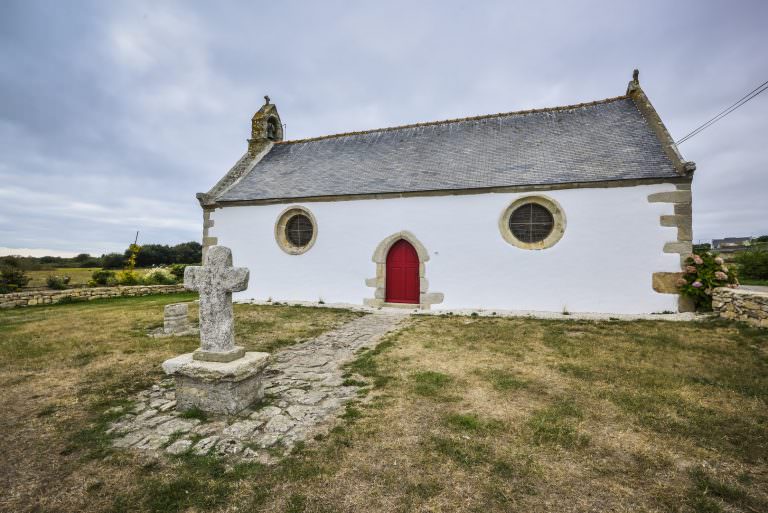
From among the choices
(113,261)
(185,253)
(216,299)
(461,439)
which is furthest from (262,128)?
(185,253)

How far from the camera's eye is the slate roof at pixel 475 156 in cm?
→ 996

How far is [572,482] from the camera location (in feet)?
8.34

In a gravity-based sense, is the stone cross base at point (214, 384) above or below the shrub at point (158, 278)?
below

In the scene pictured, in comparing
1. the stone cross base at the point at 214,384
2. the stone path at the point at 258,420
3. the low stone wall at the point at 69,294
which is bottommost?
the stone path at the point at 258,420

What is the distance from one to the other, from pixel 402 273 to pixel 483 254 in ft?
8.38

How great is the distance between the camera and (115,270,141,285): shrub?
1647 centimetres

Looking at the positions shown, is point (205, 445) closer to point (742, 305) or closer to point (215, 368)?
point (215, 368)

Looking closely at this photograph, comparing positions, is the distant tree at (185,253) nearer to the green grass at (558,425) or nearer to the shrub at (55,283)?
the shrub at (55,283)

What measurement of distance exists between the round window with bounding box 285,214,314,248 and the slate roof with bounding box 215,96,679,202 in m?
0.85

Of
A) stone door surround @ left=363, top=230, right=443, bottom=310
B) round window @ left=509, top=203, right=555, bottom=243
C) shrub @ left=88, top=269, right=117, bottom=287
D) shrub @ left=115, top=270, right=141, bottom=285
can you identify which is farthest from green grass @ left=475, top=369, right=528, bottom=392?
shrub @ left=88, top=269, right=117, bottom=287

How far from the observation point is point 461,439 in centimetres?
Answer: 310

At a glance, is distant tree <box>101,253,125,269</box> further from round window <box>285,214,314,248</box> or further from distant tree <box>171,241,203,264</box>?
round window <box>285,214,314,248</box>

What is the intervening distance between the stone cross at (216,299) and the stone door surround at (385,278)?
724cm

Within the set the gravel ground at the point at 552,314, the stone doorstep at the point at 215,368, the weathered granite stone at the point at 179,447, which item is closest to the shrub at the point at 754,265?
the gravel ground at the point at 552,314
